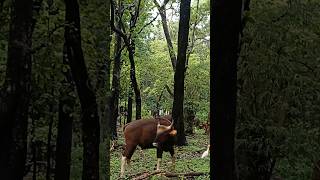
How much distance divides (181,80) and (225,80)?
1431 centimetres

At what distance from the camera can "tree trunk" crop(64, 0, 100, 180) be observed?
696 centimetres

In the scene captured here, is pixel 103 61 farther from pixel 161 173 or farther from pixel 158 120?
pixel 158 120

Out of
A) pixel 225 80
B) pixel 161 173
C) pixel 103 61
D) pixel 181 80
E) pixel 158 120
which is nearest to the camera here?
pixel 225 80

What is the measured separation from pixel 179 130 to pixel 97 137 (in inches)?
511

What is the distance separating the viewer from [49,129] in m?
9.54

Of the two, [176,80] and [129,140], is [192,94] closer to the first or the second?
[176,80]

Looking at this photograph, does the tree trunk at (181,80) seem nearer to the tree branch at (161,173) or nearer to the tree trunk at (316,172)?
the tree branch at (161,173)

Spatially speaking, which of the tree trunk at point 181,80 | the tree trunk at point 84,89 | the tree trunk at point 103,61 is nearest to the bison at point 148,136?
the tree trunk at point 103,61

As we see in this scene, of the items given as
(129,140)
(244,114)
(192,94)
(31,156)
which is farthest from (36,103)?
(192,94)

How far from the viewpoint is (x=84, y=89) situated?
23.2 feet

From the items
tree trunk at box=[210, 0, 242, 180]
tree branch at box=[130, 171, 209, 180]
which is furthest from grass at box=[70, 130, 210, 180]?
tree trunk at box=[210, 0, 242, 180]

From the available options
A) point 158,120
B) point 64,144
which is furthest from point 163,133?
point 64,144

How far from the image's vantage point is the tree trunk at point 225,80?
5.87 meters

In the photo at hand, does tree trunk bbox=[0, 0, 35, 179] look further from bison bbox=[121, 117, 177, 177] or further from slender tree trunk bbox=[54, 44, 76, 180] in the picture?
bison bbox=[121, 117, 177, 177]
